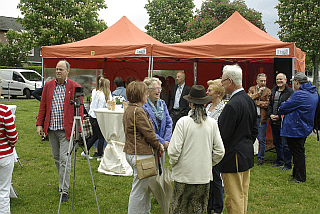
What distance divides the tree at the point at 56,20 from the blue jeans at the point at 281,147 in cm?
2149

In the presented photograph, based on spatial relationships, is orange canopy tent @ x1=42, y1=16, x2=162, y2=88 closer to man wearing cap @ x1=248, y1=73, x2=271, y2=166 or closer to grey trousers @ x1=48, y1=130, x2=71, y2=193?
man wearing cap @ x1=248, y1=73, x2=271, y2=166

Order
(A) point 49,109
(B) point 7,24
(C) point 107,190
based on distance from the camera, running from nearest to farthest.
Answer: (A) point 49,109 < (C) point 107,190 < (B) point 7,24

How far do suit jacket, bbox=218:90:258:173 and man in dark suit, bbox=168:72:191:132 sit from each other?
11.8 feet

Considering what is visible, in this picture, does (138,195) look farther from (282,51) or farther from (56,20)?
(56,20)

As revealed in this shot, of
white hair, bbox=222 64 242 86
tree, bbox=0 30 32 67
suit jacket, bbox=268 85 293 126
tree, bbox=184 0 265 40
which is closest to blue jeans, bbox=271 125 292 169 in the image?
suit jacket, bbox=268 85 293 126

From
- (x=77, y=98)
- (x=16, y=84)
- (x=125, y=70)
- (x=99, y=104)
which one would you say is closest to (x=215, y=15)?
(x=16, y=84)

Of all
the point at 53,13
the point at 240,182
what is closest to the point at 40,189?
the point at 240,182

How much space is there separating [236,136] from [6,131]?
7.38 ft

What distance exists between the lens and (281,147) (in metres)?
6.59

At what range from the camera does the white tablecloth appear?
5.67 meters

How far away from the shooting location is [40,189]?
15.6 ft

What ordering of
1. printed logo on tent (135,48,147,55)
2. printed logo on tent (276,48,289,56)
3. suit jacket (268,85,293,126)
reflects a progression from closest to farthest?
suit jacket (268,85,293,126), printed logo on tent (276,48,289,56), printed logo on tent (135,48,147,55)

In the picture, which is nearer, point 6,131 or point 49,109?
point 6,131

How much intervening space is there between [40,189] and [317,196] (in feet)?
14.1
